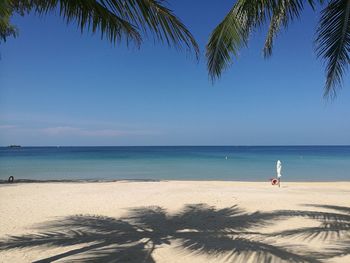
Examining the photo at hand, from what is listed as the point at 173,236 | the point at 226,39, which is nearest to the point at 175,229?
the point at 173,236

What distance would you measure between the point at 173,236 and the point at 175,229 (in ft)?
1.68

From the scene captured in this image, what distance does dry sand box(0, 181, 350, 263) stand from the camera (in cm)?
544

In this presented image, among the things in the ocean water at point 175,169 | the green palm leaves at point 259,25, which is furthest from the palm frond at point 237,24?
the ocean water at point 175,169

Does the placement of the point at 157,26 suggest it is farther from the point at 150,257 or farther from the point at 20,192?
the point at 20,192

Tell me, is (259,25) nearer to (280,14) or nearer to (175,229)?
(280,14)

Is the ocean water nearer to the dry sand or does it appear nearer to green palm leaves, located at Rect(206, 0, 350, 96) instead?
the dry sand

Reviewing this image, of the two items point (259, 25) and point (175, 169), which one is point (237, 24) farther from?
point (175, 169)

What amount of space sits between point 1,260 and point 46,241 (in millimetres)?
1008

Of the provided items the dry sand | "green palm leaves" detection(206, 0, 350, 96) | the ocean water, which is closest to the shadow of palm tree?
the dry sand

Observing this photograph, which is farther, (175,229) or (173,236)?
(175,229)

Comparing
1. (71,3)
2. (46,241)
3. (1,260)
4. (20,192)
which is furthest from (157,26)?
(20,192)

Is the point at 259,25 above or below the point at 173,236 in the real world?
above

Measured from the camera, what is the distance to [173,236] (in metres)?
6.56

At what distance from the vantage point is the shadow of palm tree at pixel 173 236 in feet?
17.7
